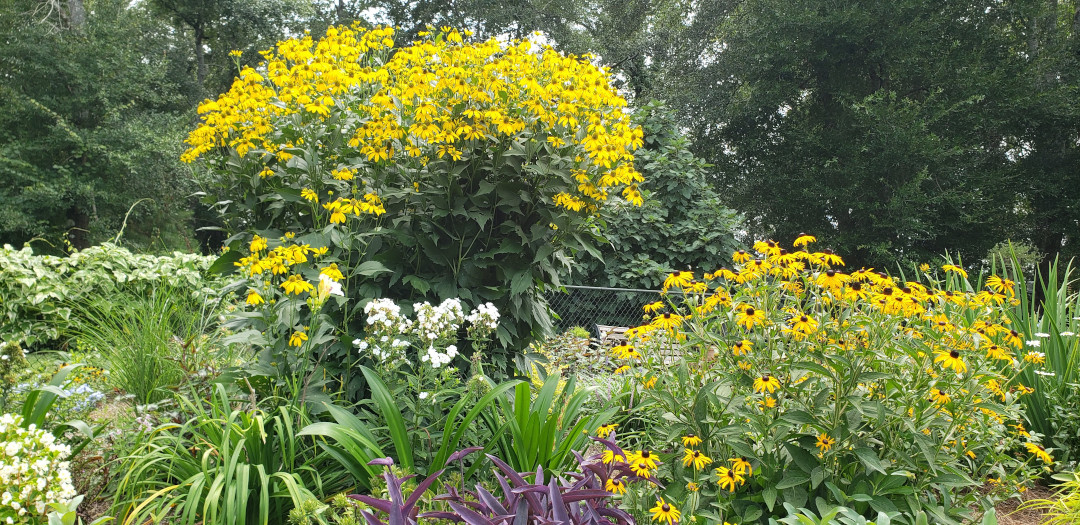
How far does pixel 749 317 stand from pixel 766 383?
185mm

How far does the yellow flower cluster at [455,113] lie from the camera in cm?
265

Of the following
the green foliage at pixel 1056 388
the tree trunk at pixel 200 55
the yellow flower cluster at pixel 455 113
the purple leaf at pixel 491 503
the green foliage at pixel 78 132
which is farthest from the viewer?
the tree trunk at pixel 200 55

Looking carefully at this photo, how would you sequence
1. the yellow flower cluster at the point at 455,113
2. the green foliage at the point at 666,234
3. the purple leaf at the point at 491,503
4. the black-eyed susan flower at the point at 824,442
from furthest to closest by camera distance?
the green foliage at the point at 666,234, the yellow flower cluster at the point at 455,113, the black-eyed susan flower at the point at 824,442, the purple leaf at the point at 491,503

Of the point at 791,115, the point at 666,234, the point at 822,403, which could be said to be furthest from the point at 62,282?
the point at 791,115

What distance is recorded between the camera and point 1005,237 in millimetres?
12992

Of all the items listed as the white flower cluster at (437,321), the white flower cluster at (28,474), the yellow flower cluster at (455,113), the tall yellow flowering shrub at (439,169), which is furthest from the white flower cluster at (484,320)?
the white flower cluster at (28,474)

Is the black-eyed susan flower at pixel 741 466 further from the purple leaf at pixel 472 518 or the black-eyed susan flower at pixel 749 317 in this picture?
the purple leaf at pixel 472 518

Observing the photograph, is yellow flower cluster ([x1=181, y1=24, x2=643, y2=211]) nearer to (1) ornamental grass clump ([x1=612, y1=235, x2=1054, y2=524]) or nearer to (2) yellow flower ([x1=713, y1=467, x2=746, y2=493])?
(1) ornamental grass clump ([x1=612, y1=235, x2=1054, y2=524])

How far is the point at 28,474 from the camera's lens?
1.81 m

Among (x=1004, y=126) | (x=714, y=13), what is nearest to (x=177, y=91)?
(x=714, y=13)

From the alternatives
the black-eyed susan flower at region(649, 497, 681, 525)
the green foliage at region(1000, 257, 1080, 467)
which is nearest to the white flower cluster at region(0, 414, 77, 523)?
the black-eyed susan flower at region(649, 497, 681, 525)

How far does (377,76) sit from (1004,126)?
1387 cm

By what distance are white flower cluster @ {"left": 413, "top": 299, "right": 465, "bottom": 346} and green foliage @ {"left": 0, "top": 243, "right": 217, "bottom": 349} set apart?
2.78 metres

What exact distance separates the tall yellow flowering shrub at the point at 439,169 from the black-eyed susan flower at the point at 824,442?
1271 millimetres
